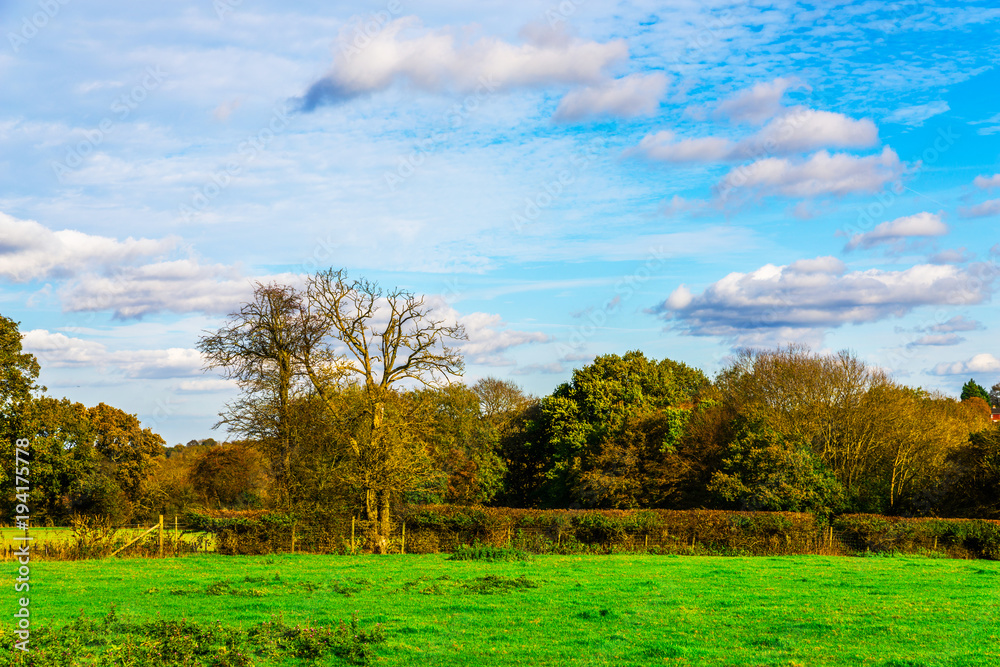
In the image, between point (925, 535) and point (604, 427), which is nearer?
point (925, 535)

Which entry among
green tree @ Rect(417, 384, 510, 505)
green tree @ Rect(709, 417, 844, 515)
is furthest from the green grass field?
green tree @ Rect(417, 384, 510, 505)

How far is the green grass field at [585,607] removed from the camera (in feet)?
37.7

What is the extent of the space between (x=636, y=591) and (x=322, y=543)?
16114mm

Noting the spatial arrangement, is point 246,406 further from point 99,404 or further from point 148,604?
point 99,404

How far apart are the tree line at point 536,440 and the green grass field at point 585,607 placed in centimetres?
909

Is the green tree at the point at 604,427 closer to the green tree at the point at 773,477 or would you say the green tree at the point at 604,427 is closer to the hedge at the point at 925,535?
the green tree at the point at 773,477

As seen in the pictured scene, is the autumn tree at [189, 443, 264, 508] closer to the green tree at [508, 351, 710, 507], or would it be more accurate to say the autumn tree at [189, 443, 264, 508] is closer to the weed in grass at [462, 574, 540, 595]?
the green tree at [508, 351, 710, 507]

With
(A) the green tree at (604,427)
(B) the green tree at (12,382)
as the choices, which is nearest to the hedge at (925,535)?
(A) the green tree at (604,427)

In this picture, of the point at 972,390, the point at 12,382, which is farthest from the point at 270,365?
the point at 972,390

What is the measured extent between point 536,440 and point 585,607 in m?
39.2

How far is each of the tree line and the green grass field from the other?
Answer: 9.09m

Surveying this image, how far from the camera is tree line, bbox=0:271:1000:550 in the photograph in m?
33.2

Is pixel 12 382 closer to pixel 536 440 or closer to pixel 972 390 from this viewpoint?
pixel 536 440

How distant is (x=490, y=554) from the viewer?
2719 cm
